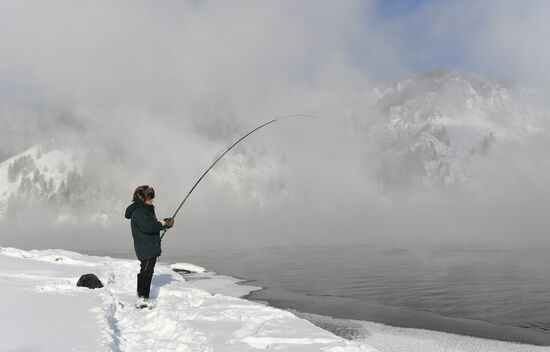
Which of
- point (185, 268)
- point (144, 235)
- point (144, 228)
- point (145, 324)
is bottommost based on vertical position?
point (145, 324)

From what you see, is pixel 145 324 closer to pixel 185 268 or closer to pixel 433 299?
pixel 433 299

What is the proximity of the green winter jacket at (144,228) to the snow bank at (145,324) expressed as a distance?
4.77 feet

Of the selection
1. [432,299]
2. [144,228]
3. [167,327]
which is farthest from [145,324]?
[432,299]

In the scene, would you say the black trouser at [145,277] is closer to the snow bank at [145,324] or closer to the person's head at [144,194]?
the snow bank at [145,324]

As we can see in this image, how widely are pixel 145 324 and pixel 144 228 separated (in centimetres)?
242

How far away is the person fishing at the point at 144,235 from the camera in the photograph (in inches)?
421

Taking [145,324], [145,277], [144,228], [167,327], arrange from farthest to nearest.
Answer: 1. [145,277]
2. [144,228]
3. [145,324]
4. [167,327]

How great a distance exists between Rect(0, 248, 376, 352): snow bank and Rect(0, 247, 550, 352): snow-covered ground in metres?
0.01

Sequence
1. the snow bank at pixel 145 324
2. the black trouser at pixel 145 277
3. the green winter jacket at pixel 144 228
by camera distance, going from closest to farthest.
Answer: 1. the snow bank at pixel 145 324
2. the green winter jacket at pixel 144 228
3. the black trouser at pixel 145 277

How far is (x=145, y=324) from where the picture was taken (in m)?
9.31

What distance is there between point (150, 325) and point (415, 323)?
8.12 m

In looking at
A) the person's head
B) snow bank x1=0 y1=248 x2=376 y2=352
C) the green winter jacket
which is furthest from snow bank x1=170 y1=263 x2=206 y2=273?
the person's head

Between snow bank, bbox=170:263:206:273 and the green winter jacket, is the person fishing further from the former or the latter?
snow bank, bbox=170:263:206:273

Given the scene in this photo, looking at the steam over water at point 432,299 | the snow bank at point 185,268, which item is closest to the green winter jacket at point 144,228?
the steam over water at point 432,299
